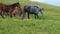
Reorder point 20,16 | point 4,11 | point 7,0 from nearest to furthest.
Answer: point 4,11 → point 20,16 → point 7,0

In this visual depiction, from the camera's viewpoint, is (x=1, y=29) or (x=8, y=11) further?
(x=8, y=11)

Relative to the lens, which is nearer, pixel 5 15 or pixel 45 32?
pixel 45 32

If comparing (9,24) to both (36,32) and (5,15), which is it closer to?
(36,32)

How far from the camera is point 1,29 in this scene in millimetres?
13445

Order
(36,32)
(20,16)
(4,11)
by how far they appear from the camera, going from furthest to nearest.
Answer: (20,16) < (4,11) < (36,32)

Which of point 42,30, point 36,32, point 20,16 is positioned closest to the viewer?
point 36,32

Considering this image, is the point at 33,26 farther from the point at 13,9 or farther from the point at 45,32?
the point at 13,9

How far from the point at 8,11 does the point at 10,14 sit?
311 millimetres

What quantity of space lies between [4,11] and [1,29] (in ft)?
22.7

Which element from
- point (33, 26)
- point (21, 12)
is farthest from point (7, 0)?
point (33, 26)

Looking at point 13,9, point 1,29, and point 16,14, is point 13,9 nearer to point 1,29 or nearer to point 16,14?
point 16,14

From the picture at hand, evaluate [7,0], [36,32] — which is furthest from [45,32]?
[7,0]

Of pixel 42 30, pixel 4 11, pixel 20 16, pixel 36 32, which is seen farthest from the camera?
pixel 20 16

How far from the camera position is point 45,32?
13.7 m
